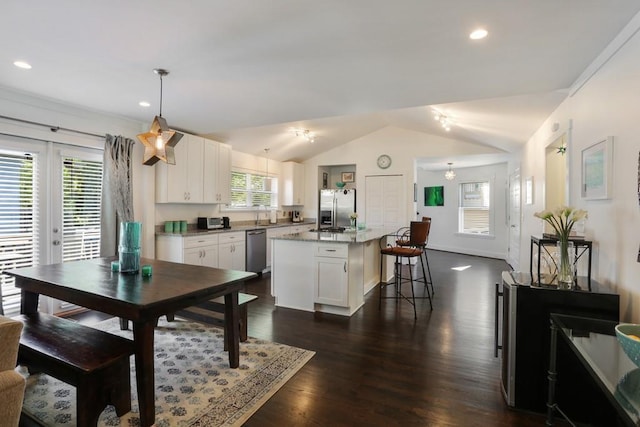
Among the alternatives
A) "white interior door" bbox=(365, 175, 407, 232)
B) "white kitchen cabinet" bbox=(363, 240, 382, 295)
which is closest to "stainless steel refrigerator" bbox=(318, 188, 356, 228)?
"white interior door" bbox=(365, 175, 407, 232)

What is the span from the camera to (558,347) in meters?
1.96

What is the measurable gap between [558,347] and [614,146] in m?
1.35

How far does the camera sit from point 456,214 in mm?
8859

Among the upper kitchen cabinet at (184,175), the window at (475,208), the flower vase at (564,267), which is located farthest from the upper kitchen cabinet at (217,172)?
the window at (475,208)

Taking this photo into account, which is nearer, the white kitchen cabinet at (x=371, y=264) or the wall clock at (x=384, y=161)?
the white kitchen cabinet at (x=371, y=264)

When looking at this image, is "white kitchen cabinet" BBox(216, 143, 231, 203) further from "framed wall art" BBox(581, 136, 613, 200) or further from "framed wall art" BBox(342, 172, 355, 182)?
"framed wall art" BBox(581, 136, 613, 200)

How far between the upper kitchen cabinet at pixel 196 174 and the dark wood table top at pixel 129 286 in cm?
199

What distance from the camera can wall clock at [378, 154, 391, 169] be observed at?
7242 millimetres

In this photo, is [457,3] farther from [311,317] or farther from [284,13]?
[311,317]

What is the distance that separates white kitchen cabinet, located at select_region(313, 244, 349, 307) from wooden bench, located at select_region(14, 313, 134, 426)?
220 cm

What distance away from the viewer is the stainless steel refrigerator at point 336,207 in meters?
7.68

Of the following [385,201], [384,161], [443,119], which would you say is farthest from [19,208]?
[384,161]

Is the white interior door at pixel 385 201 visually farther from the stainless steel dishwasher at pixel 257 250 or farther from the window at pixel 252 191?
the stainless steel dishwasher at pixel 257 250

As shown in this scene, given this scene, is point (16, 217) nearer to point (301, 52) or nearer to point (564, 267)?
point (301, 52)
